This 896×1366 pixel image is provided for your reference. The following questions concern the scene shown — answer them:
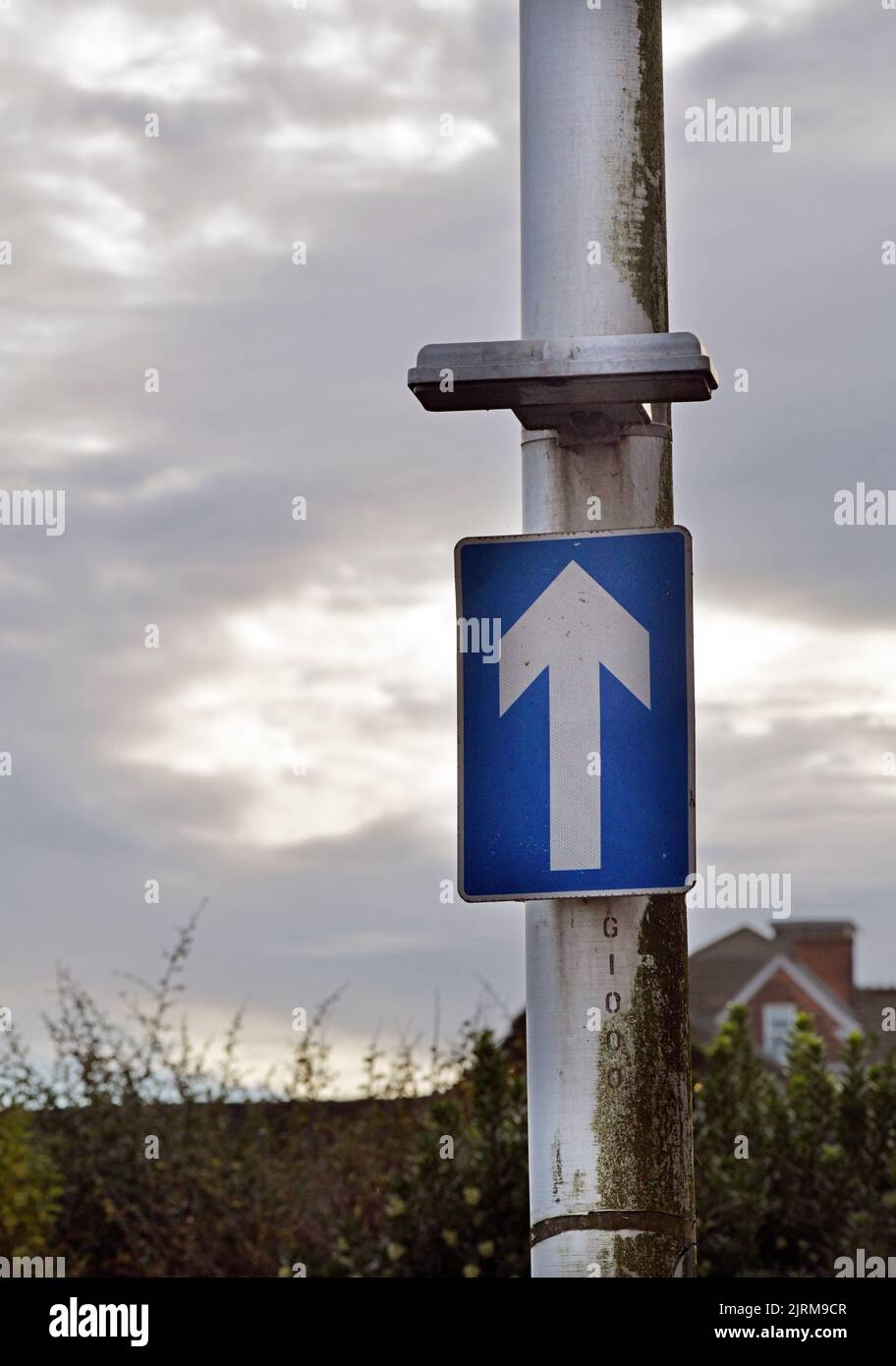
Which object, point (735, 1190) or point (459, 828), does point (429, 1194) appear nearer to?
point (735, 1190)

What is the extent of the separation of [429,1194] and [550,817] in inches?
230

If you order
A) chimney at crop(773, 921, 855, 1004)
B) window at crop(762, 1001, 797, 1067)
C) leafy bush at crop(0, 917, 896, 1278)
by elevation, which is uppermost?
chimney at crop(773, 921, 855, 1004)

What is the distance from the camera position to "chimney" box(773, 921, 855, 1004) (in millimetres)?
37688

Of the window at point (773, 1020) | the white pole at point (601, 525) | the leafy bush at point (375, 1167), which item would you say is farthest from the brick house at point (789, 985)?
the white pole at point (601, 525)

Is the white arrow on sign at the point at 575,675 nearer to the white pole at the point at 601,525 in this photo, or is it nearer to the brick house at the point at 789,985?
the white pole at the point at 601,525

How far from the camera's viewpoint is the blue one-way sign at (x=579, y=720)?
3500 mm

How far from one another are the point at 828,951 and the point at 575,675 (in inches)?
1400

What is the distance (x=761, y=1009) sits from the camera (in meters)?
36.9

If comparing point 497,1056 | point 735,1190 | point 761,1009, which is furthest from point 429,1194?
point 761,1009

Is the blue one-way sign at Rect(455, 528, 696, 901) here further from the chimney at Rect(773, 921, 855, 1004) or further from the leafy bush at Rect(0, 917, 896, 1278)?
the chimney at Rect(773, 921, 855, 1004)

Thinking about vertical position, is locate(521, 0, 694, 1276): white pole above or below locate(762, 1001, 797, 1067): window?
below

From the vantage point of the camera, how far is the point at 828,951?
37.8 meters

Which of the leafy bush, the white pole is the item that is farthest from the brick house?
the white pole
